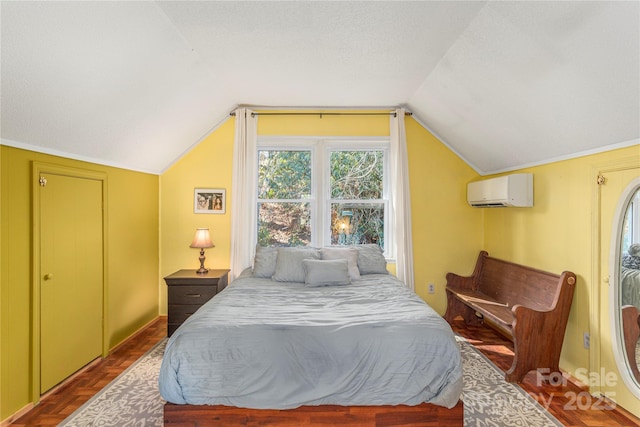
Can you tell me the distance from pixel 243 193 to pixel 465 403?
9.82 feet

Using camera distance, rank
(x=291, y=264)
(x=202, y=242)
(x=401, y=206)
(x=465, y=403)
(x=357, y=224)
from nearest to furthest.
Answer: (x=465, y=403)
(x=291, y=264)
(x=202, y=242)
(x=401, y=206)
(x=357, y=224)

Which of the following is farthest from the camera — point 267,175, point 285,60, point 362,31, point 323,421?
point 267,175

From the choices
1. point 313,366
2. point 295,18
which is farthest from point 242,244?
point 295,18

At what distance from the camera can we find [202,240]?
12.4 ft

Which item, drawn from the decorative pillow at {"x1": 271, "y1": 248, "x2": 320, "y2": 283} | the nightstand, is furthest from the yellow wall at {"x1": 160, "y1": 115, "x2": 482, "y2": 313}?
the decorative pillow at {"x1": 271, "y1": 248, "x2": 320, "y2": 283}

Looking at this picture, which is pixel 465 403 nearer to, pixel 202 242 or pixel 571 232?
pixel 571 232

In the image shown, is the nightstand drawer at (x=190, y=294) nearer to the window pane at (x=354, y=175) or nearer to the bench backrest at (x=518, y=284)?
the window pane at (x=354, y=175)

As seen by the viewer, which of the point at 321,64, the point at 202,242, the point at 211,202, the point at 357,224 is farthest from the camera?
the point at 357,224

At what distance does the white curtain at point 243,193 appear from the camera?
13.1 feet

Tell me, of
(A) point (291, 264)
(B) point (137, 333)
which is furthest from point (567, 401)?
(B) point (137, 333)

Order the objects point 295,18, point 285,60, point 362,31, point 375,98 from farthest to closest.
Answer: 1. point 375,98
2. point 285,60
3. point 362,31
4. point 295,18

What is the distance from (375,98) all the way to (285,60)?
52.6 inches

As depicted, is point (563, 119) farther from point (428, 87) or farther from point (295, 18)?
point (295, 18)

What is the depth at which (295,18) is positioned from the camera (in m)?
2.23
